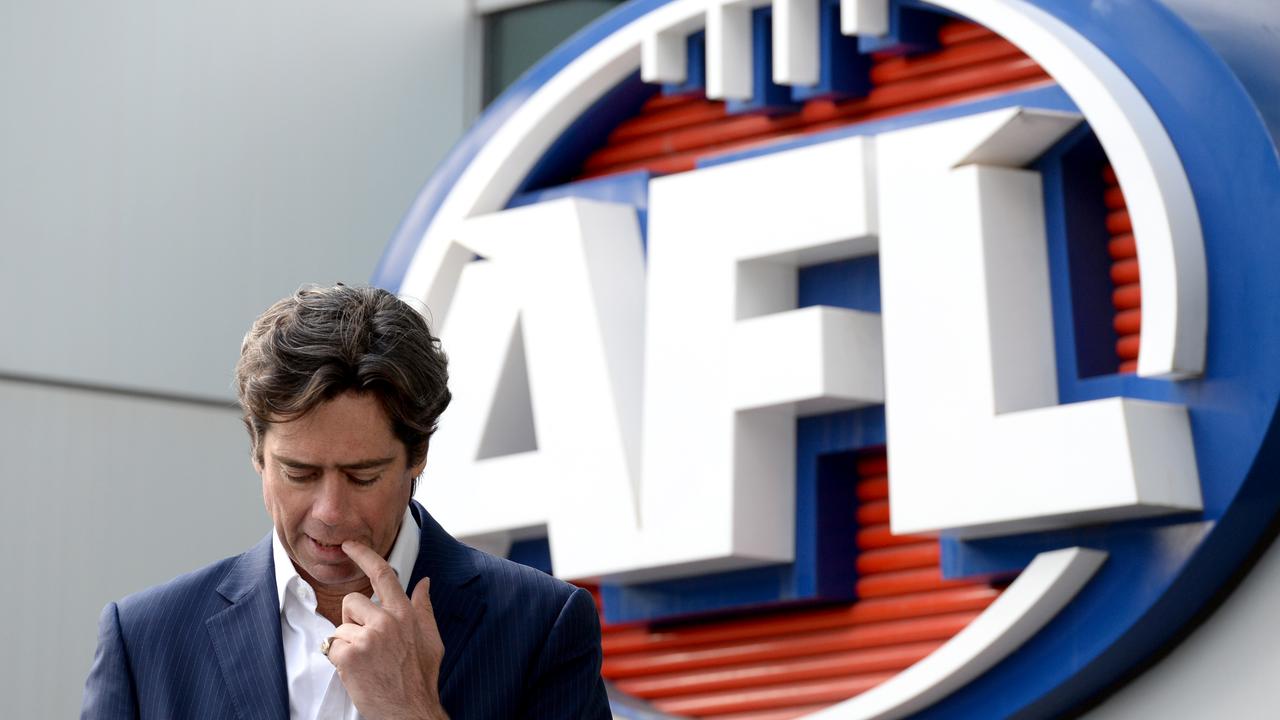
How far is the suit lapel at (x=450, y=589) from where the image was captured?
104 inches

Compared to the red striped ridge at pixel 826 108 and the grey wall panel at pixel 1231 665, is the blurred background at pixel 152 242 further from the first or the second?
the grey wall panel at pixel 1231 665

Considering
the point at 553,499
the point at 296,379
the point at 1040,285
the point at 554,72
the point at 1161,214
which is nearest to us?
the point at 296,379

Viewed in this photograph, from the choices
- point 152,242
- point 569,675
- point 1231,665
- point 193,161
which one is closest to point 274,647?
point 569,675

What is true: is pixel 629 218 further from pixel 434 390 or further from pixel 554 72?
pixel 434 390

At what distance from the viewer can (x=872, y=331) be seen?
5.67m

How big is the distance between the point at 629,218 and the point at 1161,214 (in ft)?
6.53

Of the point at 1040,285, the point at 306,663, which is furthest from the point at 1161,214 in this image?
the point at 306,663

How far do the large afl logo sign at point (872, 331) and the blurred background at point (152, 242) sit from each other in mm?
699

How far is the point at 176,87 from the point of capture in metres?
→ 7.04

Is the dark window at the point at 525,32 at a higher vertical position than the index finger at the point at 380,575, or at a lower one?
higher

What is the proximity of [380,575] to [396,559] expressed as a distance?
13 cm

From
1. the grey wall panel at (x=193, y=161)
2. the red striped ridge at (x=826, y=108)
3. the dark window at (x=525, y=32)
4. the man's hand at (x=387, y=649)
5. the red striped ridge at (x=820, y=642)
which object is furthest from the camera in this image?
the dark window at (x=525, y=32)

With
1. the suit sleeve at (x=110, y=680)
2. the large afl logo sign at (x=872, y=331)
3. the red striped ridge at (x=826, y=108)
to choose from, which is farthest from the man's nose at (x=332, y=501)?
the red striped ridge at (x=826, y=108)

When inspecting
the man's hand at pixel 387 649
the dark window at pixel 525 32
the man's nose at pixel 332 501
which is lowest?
the man's hand at pixel 387 649
